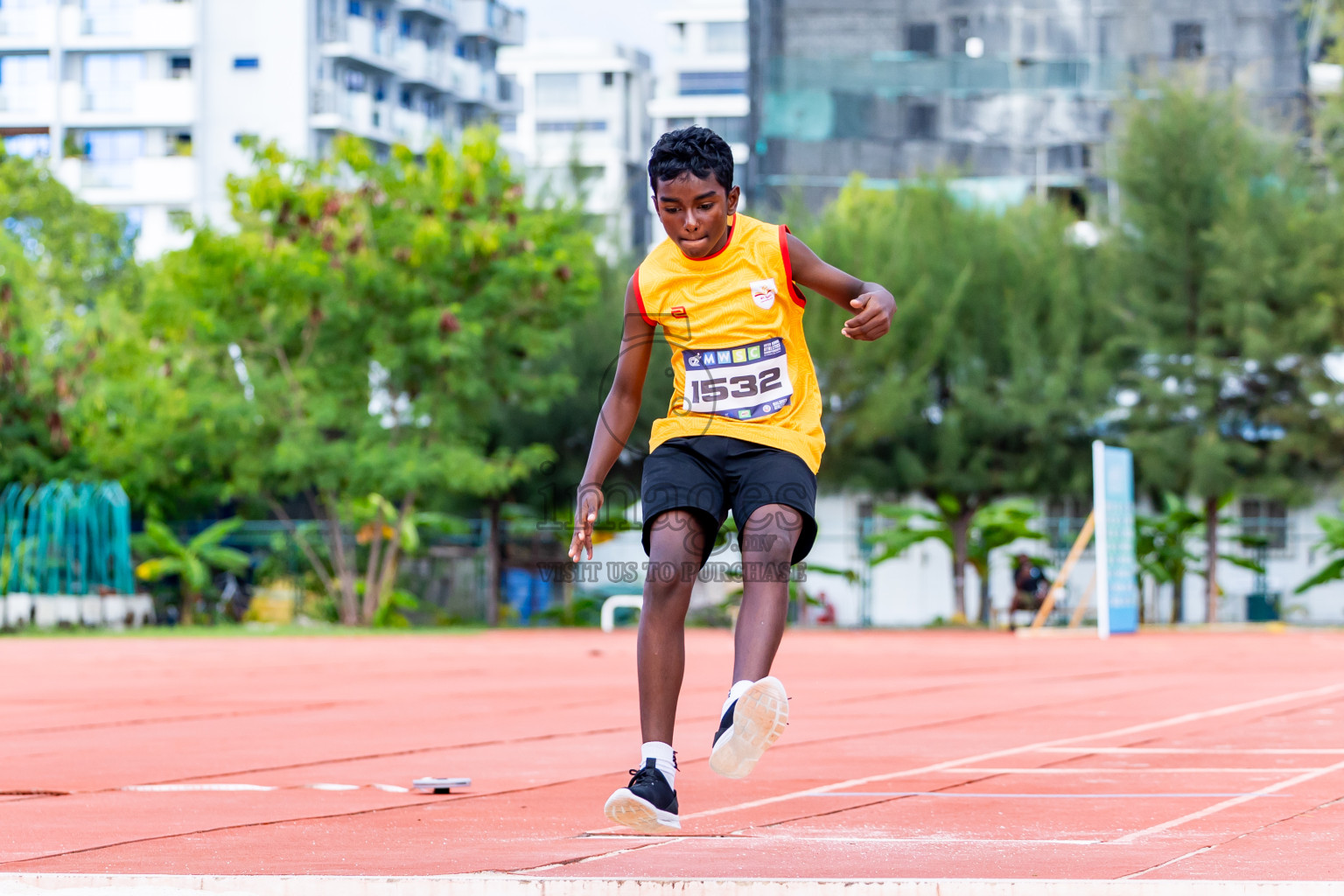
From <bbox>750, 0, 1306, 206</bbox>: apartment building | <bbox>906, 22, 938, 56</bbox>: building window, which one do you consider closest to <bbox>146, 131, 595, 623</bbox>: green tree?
<bbox>750, 0, 1306, 206</bbox>: apartment building

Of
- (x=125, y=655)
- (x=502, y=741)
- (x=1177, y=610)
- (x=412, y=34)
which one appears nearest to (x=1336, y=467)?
(x=1177, y=610)

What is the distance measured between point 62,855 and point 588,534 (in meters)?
1.46

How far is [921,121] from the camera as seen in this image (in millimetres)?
44969

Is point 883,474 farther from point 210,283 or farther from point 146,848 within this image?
point 146,848

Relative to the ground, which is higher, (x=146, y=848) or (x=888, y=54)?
(x=888, y=54)

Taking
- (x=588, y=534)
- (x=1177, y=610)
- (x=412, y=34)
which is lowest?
(x=1177, y=610)

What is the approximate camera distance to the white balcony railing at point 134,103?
196ft

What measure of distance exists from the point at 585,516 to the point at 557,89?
84684 millimetres

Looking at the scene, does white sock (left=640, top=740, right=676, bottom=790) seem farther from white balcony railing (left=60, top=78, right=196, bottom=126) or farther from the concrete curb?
white balcony railing (left=60, top=78, right=196, bottom=126)

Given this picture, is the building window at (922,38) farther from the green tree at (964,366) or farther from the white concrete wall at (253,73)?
the white concrete wall at (253,73)

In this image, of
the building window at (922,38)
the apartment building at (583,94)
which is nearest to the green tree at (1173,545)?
the building window at (922,38)

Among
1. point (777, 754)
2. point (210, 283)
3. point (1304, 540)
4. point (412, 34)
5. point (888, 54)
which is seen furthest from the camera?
point (412, 34)

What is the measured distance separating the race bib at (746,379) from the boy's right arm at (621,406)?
0.59 feet

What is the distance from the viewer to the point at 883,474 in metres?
30.5
